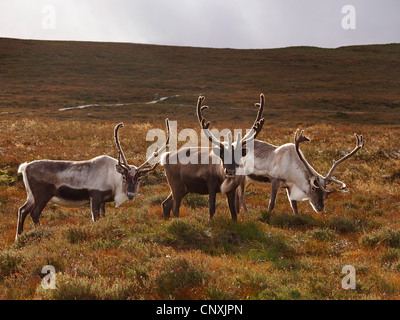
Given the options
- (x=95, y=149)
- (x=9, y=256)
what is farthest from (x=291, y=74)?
(x=9, y=256)

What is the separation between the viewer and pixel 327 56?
88.1m

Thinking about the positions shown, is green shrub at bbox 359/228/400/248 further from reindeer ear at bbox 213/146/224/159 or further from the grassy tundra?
reindeer ear at bbox 213/146/224/159

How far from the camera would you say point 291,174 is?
10.1m

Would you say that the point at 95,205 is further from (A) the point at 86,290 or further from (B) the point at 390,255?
(B) the point at 390,255

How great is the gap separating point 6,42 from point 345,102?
75.5 meters

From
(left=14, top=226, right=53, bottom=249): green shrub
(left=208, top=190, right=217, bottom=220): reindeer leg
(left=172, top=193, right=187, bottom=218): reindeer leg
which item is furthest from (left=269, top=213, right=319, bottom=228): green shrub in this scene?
(left=14, top=226, right=53, bottom=249): green shrub

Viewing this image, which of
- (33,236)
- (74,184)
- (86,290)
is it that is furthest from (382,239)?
(33,236)

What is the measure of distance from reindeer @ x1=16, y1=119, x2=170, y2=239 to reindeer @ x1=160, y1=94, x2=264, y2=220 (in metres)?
0.93

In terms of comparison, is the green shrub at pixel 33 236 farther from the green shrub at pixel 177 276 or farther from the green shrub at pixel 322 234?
the green shrub at pixel 322 234

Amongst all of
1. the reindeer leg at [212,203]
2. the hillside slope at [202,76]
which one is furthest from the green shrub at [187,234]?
the hillside slope at [202,76]

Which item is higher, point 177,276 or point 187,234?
point 187,234

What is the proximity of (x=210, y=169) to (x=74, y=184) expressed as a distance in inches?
130

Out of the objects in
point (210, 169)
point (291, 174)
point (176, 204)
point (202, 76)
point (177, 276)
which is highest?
point (202, 76)
